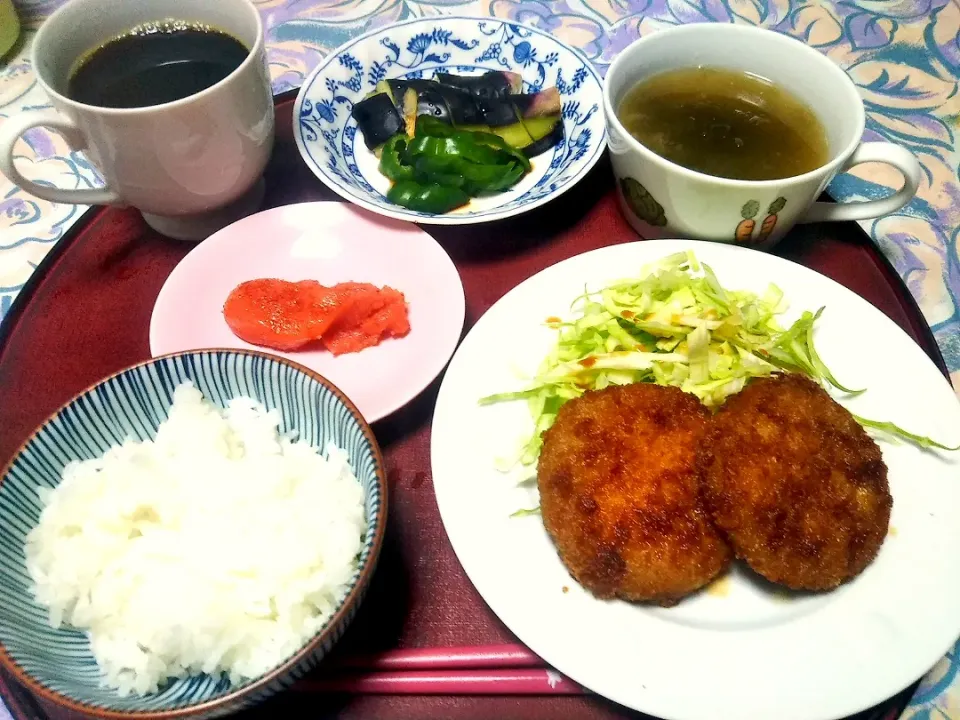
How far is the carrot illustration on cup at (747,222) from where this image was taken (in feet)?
5.56

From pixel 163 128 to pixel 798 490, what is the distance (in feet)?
5.17

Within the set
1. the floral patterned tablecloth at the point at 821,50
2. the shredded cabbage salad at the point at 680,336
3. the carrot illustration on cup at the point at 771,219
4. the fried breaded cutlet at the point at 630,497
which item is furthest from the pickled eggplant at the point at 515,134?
the fried breaded cutlet at the point at 630,497

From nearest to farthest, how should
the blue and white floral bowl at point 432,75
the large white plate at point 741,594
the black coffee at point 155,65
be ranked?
the large white plate at point 741,594 < the black coffee at point 155,65 < the blue and white floral bowl at point 432,75

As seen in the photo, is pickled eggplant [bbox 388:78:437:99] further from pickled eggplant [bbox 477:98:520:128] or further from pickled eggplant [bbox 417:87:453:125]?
pickled eggplant [bbox 477:98:520:128]

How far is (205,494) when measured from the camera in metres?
1.34

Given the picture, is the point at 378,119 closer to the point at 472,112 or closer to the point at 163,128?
the point at 472,112

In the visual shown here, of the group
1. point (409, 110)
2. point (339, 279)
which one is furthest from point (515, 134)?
point (339, 279)

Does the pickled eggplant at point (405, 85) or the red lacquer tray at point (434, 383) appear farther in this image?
the pickled eggplant at point (405, 85)

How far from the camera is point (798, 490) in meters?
1.31

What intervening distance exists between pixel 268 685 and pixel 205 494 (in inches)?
16.2

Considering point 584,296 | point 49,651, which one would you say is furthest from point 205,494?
point 584,296

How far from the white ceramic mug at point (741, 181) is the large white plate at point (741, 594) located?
31cm

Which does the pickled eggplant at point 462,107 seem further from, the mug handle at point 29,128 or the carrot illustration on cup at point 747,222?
the mug handle at point 29,128

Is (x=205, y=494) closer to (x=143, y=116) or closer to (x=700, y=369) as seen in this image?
(x=143, y=116)
